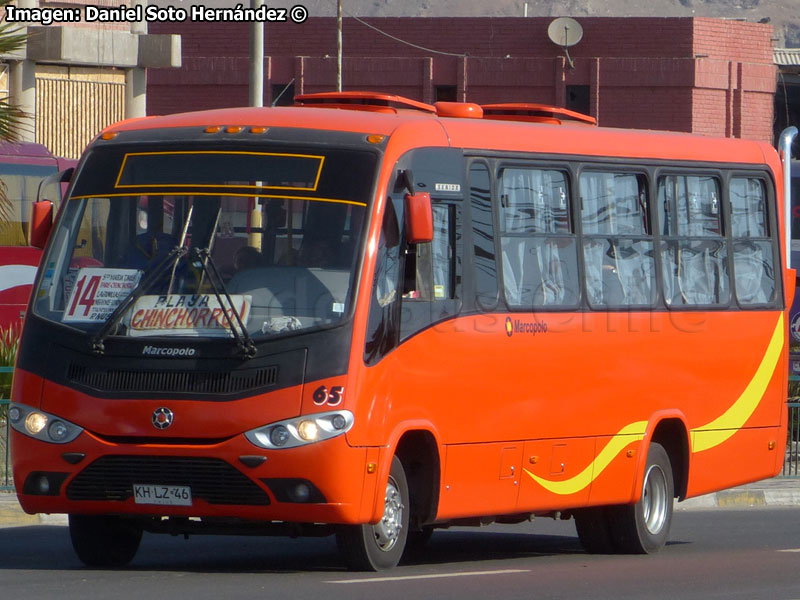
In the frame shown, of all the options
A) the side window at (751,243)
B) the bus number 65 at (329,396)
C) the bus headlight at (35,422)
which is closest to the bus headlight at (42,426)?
the bus headlight at (35,422)

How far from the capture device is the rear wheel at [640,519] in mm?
12477

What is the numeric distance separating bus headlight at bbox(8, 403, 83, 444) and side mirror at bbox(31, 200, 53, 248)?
113 cm

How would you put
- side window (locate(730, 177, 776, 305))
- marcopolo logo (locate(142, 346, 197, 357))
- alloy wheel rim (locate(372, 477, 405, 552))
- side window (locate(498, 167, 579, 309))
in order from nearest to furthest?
marcopolo logo (locate(142, 346, 197, 357))
alloy wheel rim (locate(372, 477, 405, 552))
side window (locate(498, 167, 579, 309))
side window (locate(730, 177, 776, 305))

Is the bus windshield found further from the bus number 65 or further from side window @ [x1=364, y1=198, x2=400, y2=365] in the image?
the bus number 65

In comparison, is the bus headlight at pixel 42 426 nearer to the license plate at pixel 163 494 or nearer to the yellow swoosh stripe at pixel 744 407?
the license plate at pixel 163 494

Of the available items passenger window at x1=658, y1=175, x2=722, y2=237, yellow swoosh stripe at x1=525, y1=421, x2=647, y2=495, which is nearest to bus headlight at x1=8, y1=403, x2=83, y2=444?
yellow swoosh stripe at x1=525, y1=421, x2=647, y2=495

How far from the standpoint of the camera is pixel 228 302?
391 inches

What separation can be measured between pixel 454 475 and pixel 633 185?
9.55 feet

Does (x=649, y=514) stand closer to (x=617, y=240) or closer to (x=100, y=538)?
(x=617, y=240)

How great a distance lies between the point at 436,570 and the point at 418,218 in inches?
90.0

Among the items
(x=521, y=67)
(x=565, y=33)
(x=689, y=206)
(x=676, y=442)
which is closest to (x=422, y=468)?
(x=676, y=442)

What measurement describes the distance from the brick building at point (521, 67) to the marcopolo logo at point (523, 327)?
3738cm

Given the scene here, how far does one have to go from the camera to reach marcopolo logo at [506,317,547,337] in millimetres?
11109

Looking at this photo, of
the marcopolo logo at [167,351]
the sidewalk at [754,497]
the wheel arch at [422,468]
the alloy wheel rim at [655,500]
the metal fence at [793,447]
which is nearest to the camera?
the marcopolo logo at [167,351]
